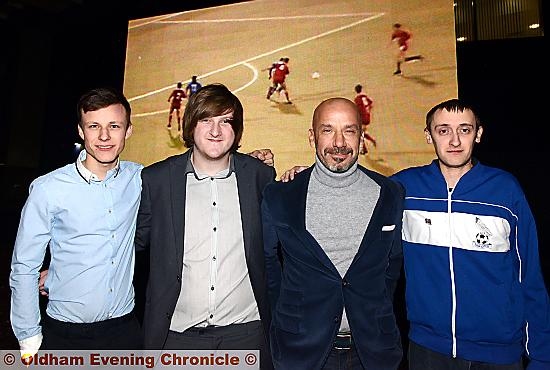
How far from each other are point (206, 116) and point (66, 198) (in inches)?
23.9

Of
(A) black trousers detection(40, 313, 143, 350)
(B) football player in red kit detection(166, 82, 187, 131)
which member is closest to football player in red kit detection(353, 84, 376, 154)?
(B) football player in red kit detection(166, 82, 187, 131)

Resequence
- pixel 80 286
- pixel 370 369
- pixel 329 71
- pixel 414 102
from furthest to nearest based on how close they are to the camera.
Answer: pixel 329 71 < pixel 414 102 < pixel 80 286 < pixel 370 369

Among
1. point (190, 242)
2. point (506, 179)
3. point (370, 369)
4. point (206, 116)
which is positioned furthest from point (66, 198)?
point (506, 179)

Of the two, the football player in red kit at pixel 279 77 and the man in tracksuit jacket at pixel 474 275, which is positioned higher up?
the football player in red kit at pixel 279 77

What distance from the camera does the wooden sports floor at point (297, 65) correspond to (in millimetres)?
3594

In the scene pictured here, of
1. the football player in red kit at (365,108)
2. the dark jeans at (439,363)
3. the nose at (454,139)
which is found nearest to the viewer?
the dark jeans at (439,363)

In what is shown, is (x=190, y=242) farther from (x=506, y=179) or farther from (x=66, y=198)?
(x=506, y=179)

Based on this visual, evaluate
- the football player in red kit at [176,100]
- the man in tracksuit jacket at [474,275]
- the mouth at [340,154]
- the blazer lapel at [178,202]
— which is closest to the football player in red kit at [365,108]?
the football player in red kit at [176,100]

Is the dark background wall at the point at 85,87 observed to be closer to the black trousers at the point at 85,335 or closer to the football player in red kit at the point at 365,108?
the football player in red kit at the point at 365,108

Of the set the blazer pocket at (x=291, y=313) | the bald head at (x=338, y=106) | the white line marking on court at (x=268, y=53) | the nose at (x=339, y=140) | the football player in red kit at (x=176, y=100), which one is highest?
the white line marking on court at (x=268, y=53)

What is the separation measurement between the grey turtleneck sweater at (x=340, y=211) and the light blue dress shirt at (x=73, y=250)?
2.46 feet

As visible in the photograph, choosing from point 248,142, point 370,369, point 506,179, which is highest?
point 248,142

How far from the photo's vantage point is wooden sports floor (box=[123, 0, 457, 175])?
3.59m

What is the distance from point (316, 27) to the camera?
4.04 m
